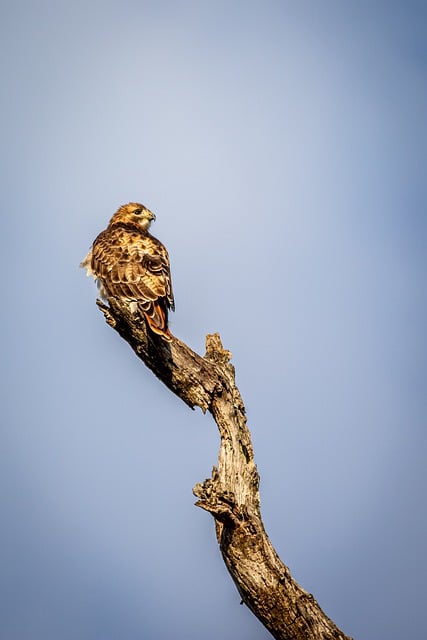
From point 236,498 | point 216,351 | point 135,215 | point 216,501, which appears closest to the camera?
point 216,501

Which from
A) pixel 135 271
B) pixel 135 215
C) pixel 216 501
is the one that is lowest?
pixel 216 501

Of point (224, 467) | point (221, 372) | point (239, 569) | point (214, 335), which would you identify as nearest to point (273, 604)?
point (239, 569)

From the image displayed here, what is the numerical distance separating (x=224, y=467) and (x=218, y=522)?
529mm

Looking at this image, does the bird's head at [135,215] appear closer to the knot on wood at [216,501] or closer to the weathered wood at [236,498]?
the weathered wood at [236,498]

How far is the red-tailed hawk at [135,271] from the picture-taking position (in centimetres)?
805

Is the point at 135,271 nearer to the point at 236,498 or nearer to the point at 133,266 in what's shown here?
the point at 133,266

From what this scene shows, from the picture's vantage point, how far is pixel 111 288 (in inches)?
346

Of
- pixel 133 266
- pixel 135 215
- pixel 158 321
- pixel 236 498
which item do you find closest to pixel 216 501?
pixel 236 498

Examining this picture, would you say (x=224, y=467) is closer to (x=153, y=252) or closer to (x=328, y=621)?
(x=328, y=621)

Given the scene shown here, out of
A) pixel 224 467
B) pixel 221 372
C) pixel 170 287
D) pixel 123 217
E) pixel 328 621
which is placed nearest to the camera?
pixel 328 621

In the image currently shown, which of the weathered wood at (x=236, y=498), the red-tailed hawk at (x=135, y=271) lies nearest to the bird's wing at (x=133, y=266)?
the red-tailed hawk at (x=135, y=271)

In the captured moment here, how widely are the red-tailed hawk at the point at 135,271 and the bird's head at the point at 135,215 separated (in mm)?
700

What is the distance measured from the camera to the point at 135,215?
36.2 feet

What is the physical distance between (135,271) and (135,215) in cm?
254
